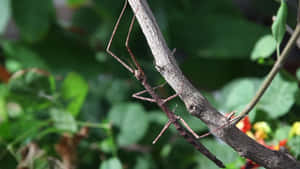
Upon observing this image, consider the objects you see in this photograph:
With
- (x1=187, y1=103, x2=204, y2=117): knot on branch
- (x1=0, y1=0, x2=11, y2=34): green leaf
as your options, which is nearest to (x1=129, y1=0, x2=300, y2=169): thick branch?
(x1=187, y1=103, x2=204, y2=117): knot on branch

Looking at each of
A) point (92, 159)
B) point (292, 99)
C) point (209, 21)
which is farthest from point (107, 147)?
point (209, 21)

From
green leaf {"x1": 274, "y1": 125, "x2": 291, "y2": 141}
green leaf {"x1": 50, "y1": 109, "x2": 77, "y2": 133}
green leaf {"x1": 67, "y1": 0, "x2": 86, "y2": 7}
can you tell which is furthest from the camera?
green leaf {"x1": 67, "y1": 0, "x2": 86, "y2": 7}

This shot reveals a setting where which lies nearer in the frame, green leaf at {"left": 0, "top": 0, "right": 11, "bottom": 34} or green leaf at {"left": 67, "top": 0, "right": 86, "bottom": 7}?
green leaf at {"left": 0, "top": 0, "right": 11, "bottom": 34}

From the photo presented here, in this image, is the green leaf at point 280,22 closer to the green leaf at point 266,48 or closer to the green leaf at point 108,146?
the green leaf at point 266,48

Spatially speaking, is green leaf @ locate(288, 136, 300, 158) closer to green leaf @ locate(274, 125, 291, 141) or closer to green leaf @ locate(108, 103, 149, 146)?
green leaf @ locate(274, 125, 291, 141)

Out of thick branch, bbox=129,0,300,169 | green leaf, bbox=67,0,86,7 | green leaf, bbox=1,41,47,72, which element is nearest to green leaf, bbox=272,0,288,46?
thick branch, bbox=129,0,300,169

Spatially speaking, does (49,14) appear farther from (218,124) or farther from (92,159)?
(218,124)

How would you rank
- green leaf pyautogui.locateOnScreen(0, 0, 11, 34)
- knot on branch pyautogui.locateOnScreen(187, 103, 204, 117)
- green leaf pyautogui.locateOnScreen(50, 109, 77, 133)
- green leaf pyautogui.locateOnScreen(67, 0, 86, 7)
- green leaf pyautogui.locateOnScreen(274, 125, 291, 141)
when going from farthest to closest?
1. green leaf pyautogui.locateOnScreen(67, 0, 86, 7)
2. green leaf pyautogui.locateOnScreen(0, 0, 11, 34)
3. green leaf pyautogui.locateOnScreen(50, 109, 77, 133)
4. green leaf pyautogui.locateOnScreen(274, 125, 291, 141)
5. knot on branch pyautogui.locateOnScreen(187, 103, 204, 117)

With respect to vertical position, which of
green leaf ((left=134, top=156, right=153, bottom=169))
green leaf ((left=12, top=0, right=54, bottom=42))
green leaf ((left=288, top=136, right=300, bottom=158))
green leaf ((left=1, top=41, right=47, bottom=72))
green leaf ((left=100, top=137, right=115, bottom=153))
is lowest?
green leaf ((left=134, top=156, right=153, bottom=169))

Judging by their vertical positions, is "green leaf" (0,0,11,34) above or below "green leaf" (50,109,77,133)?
above
